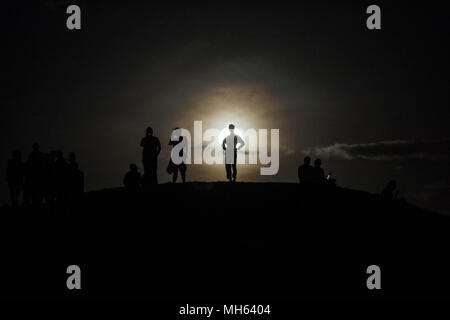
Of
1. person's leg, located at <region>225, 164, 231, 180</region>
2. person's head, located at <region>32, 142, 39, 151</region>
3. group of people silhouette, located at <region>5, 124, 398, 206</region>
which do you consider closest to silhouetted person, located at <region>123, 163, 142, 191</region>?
group of people silhouette, located at <region>5, 124, 398, 206</region>

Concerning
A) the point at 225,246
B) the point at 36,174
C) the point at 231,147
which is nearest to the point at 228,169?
the point at 231,147

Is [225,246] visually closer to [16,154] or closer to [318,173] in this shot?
[318,173]

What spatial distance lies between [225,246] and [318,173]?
676 centimetres

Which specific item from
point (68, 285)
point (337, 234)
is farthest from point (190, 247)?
point (337, 234)

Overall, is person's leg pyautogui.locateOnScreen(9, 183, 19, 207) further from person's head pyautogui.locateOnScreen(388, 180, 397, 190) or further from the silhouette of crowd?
person's head pyautogui.locateOnScreen(388, 180, 397, 190)

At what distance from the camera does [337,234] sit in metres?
15.9

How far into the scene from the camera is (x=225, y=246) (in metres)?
14.4

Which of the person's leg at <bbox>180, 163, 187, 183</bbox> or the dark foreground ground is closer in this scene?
the dark foreground ground

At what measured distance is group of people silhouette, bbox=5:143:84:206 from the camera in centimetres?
1806

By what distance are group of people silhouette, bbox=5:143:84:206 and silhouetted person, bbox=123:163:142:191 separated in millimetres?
2113

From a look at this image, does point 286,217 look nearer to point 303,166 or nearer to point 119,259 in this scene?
point 303,166

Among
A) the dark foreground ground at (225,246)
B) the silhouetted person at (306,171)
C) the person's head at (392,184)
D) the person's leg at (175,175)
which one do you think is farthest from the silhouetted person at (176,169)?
the person's head at (392,184)

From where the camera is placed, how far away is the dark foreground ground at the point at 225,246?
12.9 meters
